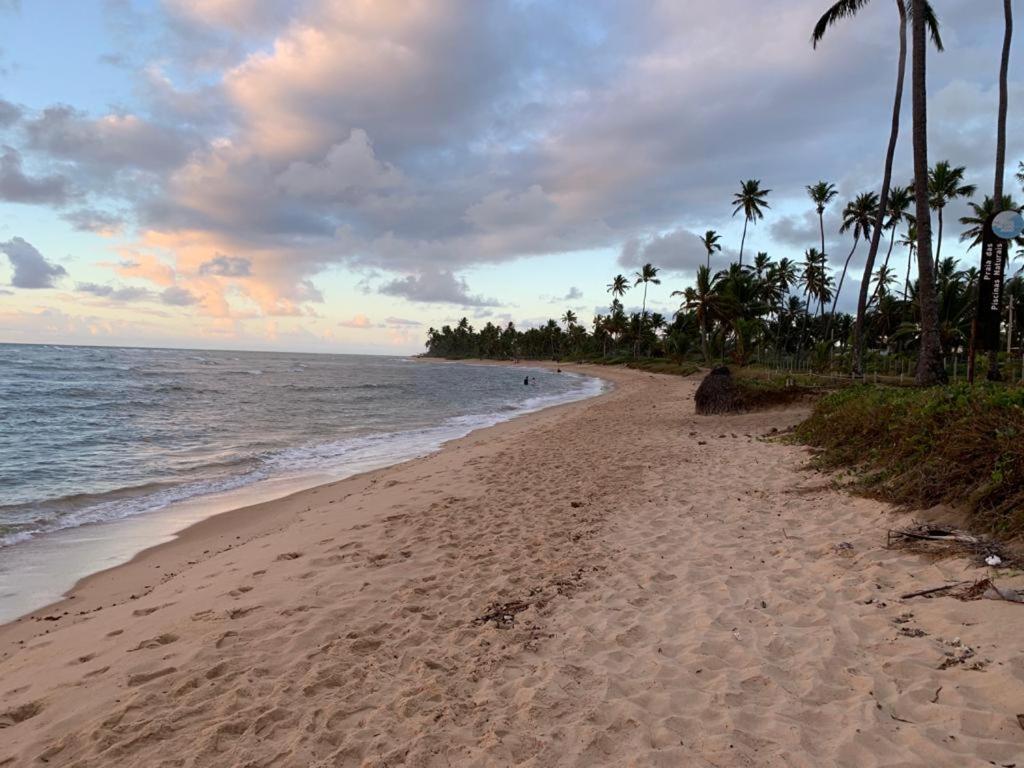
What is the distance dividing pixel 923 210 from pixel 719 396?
7.15 m

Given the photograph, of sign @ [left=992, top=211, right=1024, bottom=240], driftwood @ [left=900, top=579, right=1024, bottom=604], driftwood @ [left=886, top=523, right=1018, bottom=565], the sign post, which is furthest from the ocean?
sign @ [left=992, top=211, right=1024, bottom=240]

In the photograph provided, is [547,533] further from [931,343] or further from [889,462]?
[931,343]

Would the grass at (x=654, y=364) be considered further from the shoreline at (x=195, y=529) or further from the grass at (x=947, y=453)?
the shoreline at (x=195, y=529)

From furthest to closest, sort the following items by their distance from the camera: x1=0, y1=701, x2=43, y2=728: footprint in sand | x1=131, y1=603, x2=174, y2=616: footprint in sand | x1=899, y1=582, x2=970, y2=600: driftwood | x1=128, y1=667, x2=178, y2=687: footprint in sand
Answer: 1. x1=131, y1=603, x2=174, y2=616: footprint in sand
2. x1=899, y1=582, x2=970, y2=600: driftwood
3. x1=128, y1=667, x2=178, y2=687: footprint in sand
4. x1=0, y1=701, x2=43, y2=728: footprint in sand

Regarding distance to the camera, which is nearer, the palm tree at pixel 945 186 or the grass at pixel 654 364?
the palm tree at pixel 945 186

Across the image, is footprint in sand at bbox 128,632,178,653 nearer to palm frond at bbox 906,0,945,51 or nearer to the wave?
the wave

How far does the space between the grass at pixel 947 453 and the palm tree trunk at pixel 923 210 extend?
6.38m

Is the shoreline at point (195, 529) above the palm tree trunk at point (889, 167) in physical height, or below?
below

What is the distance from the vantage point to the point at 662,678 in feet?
11.6

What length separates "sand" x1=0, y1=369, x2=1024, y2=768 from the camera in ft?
9.66

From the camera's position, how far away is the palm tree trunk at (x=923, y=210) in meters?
14.1

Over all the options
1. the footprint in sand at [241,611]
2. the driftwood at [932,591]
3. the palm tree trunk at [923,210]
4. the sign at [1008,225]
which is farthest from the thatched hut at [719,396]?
the footprint in sand at [241,611]

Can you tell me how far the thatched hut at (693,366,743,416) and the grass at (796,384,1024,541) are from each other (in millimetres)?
8342

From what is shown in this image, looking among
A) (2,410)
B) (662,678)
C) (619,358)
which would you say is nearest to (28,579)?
(662,678)
